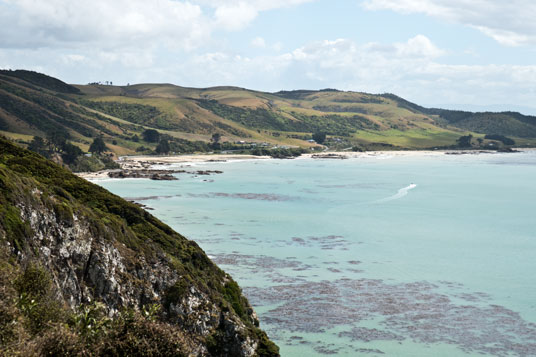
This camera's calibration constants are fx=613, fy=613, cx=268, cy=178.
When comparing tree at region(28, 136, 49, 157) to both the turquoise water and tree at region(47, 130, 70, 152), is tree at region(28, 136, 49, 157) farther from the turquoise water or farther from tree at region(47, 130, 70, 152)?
the turquoise water

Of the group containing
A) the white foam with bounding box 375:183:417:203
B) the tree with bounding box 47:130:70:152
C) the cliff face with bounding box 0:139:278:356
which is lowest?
the white foam with bounding box 375:183:417:203

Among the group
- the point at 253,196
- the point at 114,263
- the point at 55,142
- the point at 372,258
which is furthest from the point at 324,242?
the point at 55,142

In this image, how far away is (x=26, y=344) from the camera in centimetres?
1725

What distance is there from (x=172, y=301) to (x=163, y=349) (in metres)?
9.85

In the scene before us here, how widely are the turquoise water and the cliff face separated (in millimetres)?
4979

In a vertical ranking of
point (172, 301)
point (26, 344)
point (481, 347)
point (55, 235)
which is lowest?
point (481, 347)

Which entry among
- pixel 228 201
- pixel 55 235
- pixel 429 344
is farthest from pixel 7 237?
pixel 228 201

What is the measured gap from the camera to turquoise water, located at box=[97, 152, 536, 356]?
3578 cm

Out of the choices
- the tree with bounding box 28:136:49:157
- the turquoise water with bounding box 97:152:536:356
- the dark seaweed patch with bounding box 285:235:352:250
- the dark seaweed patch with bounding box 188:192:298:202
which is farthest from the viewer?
the tree with bounding box 28:136:49:157

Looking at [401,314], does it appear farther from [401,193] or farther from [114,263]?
[401,193]

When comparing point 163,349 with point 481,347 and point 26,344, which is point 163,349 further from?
point 481,347

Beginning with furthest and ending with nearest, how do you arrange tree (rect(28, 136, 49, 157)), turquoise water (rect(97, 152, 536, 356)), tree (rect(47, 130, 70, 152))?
tree (rect(47, 130, 70, 152)) < tree (rect(28, 136, 49, 157)) < turquoise water (rect(97, 152, 536, 356))

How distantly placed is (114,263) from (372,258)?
3164 cm

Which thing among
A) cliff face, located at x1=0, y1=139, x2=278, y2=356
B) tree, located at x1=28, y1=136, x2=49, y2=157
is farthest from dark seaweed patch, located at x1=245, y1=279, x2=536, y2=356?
tree, located at x1=28, y1=136, x2=49, y2=157
